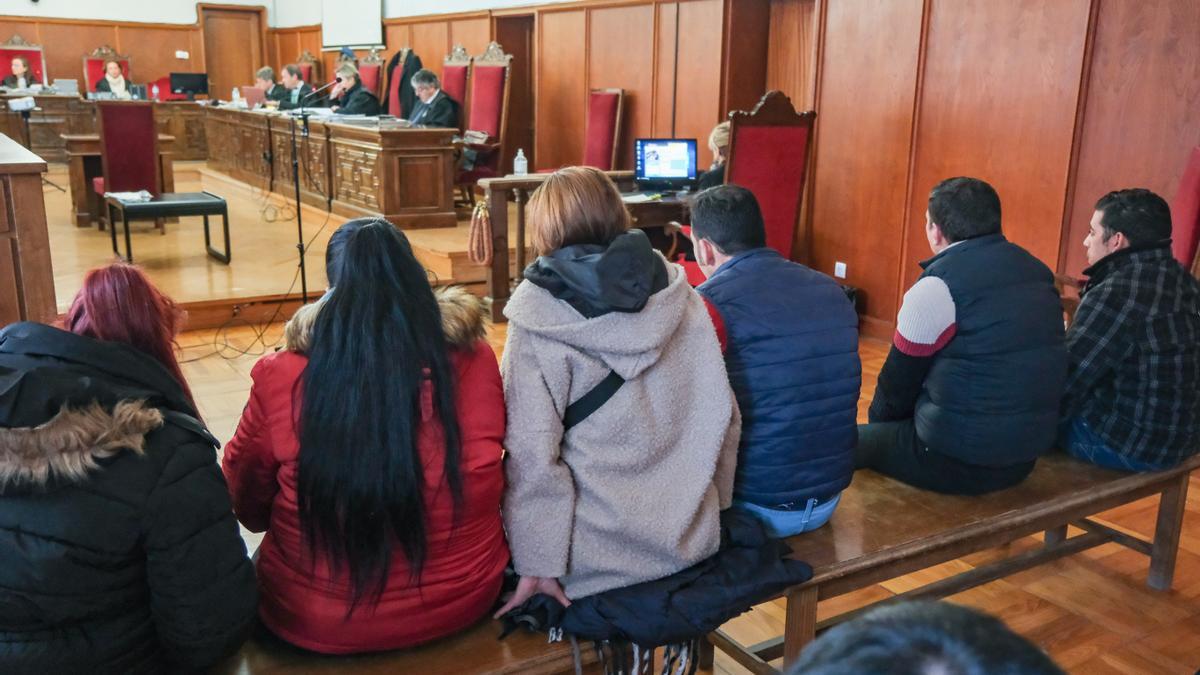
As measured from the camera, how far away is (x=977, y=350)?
2.38 metres

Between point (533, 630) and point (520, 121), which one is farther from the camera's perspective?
point (520, 121)

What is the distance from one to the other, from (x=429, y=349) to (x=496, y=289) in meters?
4.09

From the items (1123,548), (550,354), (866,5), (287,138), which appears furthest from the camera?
(287,138)

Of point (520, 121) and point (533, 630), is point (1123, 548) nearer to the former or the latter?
point (533, 630)

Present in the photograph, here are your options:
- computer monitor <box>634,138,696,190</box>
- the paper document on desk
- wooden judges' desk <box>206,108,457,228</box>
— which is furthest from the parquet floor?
wooden judges' desk <box>206,108,457,228</box>

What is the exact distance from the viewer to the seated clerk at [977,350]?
238 cm

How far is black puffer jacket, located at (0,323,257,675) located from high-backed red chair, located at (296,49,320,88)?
1214 centimetres

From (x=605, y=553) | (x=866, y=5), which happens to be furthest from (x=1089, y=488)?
(x=866, y=5)

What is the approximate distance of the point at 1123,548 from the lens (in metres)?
3.21

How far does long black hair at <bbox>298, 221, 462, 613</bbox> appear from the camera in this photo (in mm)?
1588

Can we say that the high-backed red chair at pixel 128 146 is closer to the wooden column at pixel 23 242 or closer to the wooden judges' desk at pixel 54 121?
the wooden column at pixel 23 242

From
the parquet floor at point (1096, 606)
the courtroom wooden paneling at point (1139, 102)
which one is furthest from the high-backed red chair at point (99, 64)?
the parquet floor at point (1096, 606)

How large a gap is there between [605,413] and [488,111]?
673cm

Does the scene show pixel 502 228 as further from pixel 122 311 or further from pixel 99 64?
pixel 99 64
